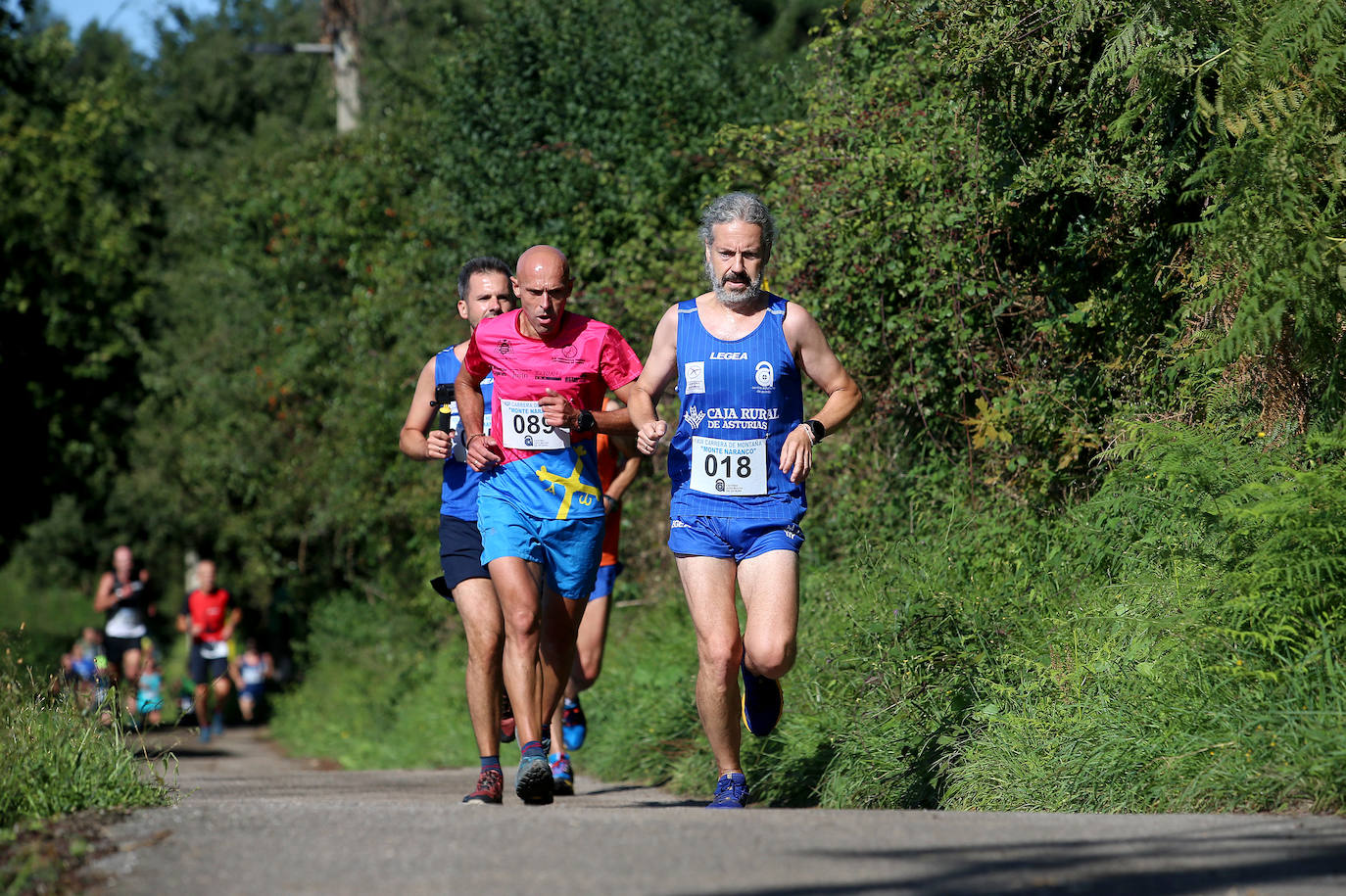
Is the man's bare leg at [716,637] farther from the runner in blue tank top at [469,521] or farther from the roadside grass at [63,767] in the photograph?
the roadside grass at [63,767]

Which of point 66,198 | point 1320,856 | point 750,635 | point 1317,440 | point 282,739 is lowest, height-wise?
point 282,739

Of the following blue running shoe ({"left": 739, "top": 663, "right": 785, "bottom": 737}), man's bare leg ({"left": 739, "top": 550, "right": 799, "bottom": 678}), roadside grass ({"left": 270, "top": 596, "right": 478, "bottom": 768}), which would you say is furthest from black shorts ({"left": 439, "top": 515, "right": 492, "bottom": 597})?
roadside grass ({"left": 270, "top": 596, "right": 478, "bottom": 768})

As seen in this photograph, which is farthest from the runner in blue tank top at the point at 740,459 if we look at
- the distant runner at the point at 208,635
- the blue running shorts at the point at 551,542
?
the distant runner at the point at 208,635

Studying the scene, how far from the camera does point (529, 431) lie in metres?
6.78

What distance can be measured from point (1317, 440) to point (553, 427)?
3.07 metres

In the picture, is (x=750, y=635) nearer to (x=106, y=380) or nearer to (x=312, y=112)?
(x=106, y=380)

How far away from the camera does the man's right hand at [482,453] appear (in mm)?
6734

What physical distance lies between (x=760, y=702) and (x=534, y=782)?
0.99 metres

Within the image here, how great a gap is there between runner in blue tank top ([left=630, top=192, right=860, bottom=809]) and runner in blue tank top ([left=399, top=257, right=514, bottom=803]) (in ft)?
3.73

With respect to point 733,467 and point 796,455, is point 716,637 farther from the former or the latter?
point 796,455

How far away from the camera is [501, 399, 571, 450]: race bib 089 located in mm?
6762

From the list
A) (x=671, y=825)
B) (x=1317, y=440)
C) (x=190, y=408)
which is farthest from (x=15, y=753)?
(x=190, y=408)

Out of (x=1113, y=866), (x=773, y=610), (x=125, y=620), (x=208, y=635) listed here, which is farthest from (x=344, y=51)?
(x=1113, y=866)

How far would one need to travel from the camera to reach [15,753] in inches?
208
